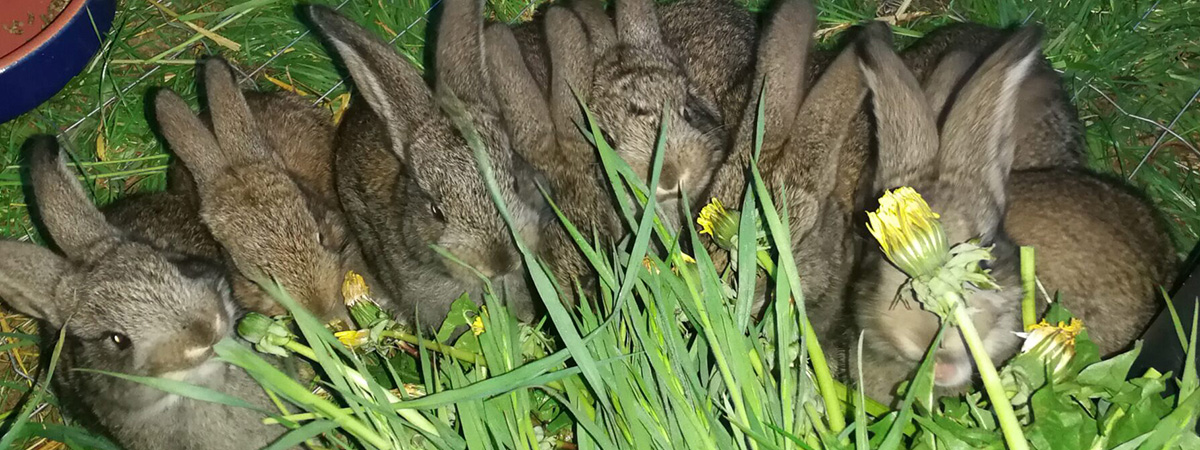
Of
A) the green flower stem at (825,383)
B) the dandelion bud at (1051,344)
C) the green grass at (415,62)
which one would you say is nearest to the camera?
the dandelion bud at (1051,344)

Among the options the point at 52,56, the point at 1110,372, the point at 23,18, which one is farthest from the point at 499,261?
the point at 23,18

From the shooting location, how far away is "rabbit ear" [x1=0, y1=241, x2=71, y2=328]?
3.45 m

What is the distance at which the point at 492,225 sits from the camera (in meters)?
3.46

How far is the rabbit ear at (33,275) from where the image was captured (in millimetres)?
3445

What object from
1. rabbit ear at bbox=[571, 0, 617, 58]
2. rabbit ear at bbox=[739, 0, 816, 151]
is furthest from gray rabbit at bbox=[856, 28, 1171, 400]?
rabbit ear at bbox=[571, 0, 617, 58]

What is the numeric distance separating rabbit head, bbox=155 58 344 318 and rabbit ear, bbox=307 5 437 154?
18.1 inches

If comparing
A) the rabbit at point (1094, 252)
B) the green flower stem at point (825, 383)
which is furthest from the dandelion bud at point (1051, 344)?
the rabbit at point (1094, 252)

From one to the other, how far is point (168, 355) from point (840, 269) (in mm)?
2206

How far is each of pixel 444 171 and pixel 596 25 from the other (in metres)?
0.86

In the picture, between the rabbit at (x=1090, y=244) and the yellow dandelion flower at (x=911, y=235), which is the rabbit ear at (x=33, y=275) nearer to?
the yellow dandelion flower at (x=911, y=235)

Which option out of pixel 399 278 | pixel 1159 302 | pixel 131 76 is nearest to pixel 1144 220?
pixel 1159 302

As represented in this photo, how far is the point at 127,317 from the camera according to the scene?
→ 3389 millimetres

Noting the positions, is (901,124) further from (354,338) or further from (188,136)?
(188,136)

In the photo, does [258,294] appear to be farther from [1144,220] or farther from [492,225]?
[1144,220]
